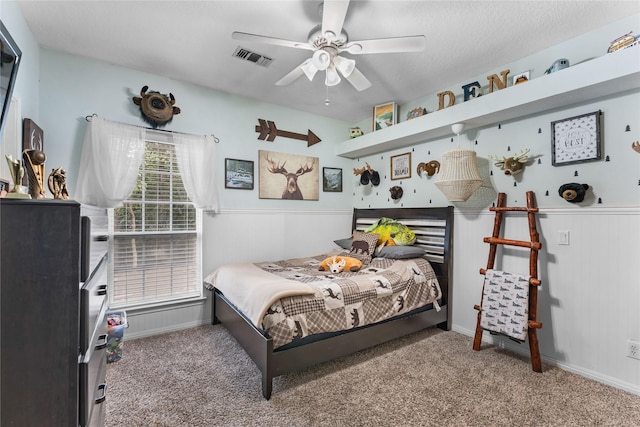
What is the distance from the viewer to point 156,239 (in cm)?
301

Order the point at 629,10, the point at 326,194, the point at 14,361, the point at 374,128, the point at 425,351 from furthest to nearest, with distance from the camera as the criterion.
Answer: the point at 326,194 < the point at 374,128 < the point at 425,351 < the point at 629,10 < the point at 14,361

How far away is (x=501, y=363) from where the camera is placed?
239cm

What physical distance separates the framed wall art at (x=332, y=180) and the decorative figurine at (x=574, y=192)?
261 centimetres

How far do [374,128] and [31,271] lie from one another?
11.5 feet

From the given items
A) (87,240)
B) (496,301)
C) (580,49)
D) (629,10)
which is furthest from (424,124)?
(87,240)

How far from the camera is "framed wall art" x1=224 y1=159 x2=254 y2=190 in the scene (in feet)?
11.0

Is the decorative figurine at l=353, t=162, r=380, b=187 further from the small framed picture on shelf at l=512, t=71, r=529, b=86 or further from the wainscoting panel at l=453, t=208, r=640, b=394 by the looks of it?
the small framed picture on shelf at l=512, t=71, r=529, b=86

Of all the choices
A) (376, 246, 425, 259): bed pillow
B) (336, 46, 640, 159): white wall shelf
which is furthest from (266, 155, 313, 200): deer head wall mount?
(376, 246, 425, 259): bed pillow

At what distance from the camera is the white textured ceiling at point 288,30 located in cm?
197

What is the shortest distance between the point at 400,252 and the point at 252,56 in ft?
7.79

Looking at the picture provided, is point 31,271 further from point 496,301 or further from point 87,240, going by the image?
point 496,301

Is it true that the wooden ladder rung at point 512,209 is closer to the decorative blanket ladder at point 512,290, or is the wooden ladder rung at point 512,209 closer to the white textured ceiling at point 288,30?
the decorative blanket ladder at point 512,290

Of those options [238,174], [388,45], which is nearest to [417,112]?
[388,45]

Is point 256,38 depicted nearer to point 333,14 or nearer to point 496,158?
point 333,14
